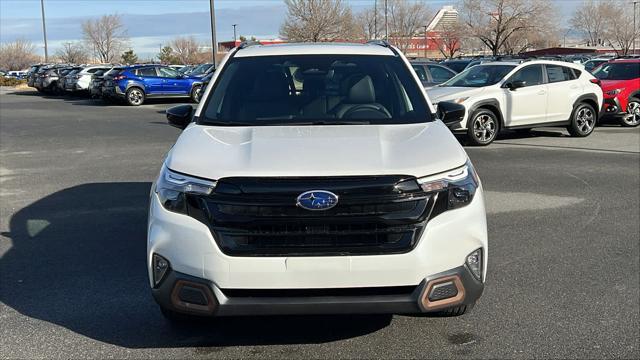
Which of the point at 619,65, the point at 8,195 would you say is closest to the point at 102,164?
the point at 8,195

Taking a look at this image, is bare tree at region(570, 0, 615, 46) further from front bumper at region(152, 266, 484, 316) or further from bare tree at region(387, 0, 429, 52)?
front bumper at region(152, 266, 484, 316)

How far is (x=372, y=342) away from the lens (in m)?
4.05

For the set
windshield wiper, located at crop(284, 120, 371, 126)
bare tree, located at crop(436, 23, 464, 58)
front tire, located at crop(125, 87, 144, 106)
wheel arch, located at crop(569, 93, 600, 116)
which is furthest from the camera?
bare tree, located at crop(436, 23, 464, 58)

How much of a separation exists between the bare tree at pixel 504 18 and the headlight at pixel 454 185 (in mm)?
60233

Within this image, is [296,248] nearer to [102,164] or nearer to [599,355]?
[599,355]

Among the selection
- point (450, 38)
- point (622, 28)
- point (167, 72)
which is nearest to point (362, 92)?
point (167, 72)

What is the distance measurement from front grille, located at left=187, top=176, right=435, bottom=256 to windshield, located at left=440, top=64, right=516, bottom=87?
10.5 meters

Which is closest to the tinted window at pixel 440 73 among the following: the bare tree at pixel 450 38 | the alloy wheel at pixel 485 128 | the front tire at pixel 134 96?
the alloy wheel at pixel 485 128

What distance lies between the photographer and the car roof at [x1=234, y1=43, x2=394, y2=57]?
17.2 feet

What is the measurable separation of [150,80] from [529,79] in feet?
57.4

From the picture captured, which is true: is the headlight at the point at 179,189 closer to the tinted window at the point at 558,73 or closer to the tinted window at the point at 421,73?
the tinted window at the point at 558,73

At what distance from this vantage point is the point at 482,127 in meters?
13.0

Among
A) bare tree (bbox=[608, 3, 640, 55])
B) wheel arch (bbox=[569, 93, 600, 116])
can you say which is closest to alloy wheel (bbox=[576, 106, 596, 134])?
wheel arch (bbox=[569, 93, 600, 116])

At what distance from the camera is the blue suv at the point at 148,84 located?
2638cm
